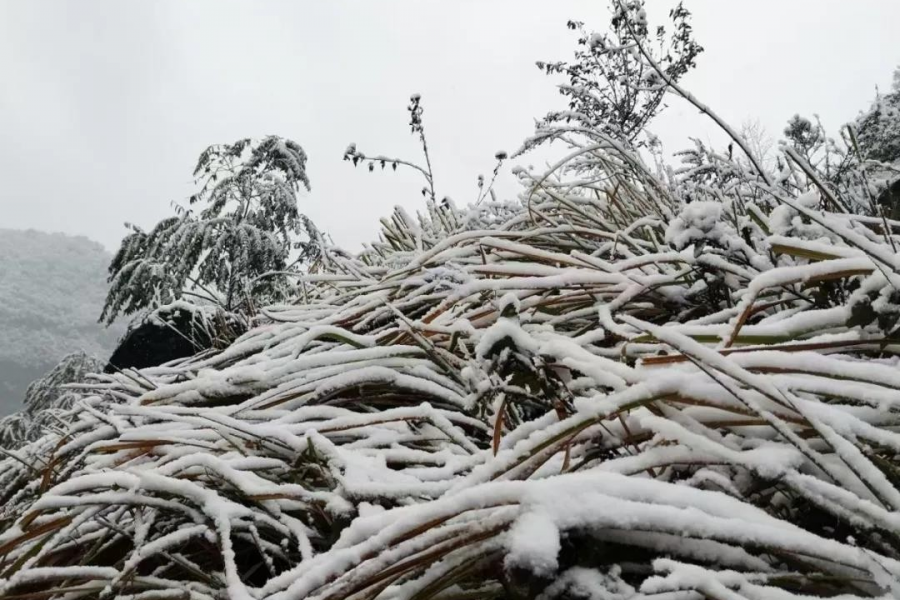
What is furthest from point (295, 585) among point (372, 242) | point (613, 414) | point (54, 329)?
point (54, 329)

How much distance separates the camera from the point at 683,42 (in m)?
10.4

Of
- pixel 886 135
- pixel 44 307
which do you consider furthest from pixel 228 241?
pixel 44 307

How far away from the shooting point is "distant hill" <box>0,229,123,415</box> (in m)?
30.9

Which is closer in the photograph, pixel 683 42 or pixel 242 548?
pixel 242 548

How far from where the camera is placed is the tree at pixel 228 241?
7086 millimetres

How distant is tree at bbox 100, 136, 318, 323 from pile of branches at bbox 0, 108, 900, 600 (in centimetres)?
546

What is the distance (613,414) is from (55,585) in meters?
0.80

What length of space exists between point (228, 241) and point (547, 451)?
7488mm

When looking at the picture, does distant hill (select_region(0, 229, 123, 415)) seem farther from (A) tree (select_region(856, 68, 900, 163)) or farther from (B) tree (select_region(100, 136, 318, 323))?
(A) tree (select_region(856, 68, 900, 163))

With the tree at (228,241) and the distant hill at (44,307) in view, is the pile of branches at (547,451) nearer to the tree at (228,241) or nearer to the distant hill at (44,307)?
the tree at (228,241)

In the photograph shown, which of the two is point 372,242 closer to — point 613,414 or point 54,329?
point 613,414

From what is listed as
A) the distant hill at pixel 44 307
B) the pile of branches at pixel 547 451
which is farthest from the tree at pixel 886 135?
the distant hill at pixel 44 307

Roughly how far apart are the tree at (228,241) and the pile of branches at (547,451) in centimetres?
546

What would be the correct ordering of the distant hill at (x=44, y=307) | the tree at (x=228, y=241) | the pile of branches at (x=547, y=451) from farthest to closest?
1. the distant hill at (x=44, y=307)
2. the tree at (x=228, y=241)
3. the pile of branches at (x=547, y=451)
